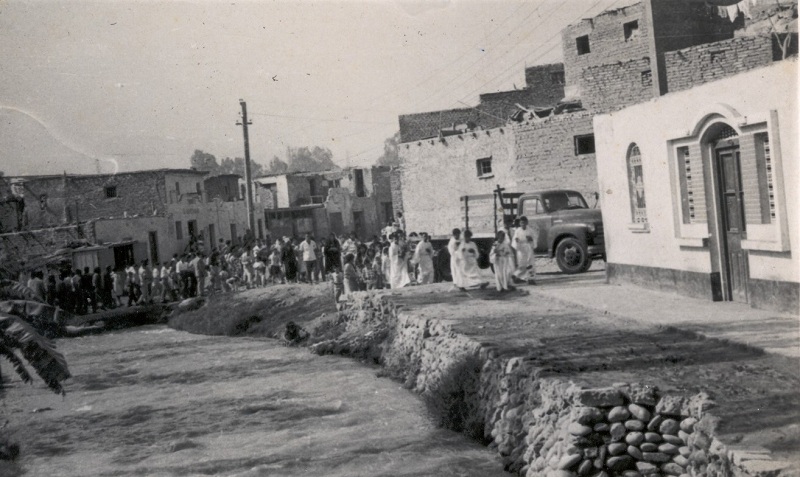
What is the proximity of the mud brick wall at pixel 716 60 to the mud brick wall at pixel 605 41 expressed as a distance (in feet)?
15.5

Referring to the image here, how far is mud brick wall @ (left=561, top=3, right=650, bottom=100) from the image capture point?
33.2 m

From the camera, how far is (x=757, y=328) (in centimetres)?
1000

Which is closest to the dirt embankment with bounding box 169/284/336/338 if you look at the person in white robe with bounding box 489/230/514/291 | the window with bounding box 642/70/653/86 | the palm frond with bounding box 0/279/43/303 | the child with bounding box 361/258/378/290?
the child with bounding box 361/258/378/290

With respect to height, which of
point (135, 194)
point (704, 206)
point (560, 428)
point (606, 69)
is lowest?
point (560, 428)

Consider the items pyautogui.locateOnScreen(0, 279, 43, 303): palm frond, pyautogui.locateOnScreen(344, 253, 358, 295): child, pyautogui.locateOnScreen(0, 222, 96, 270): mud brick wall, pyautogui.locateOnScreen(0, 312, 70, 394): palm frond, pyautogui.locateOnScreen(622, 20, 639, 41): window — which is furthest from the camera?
pyautogui.locateOnScreen(622, 20, 639, 41): window

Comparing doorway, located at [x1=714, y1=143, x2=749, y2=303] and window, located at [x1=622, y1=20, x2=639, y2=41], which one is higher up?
window, located at [x1=622, y1=20, x2=639, y2=41]

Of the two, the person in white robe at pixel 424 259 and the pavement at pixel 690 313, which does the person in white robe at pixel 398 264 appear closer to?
the person in white robe at pixel 424 259

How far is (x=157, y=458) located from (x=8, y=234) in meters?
17.6

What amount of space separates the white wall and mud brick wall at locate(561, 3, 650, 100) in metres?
16.8

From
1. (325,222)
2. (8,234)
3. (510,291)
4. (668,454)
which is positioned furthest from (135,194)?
(668,454)

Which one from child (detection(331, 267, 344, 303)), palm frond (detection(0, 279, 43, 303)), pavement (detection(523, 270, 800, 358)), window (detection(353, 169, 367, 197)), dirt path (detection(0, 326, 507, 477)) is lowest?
dirt path (detection(0, 326, 507, 477))

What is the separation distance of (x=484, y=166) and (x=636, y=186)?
18664 millimetres

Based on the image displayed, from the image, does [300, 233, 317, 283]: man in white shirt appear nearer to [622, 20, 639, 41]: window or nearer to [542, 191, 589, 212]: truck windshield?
[542, 191, 589, 212]: truck windshield

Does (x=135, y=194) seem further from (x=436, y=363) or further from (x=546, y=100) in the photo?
(x=436, y=363)
